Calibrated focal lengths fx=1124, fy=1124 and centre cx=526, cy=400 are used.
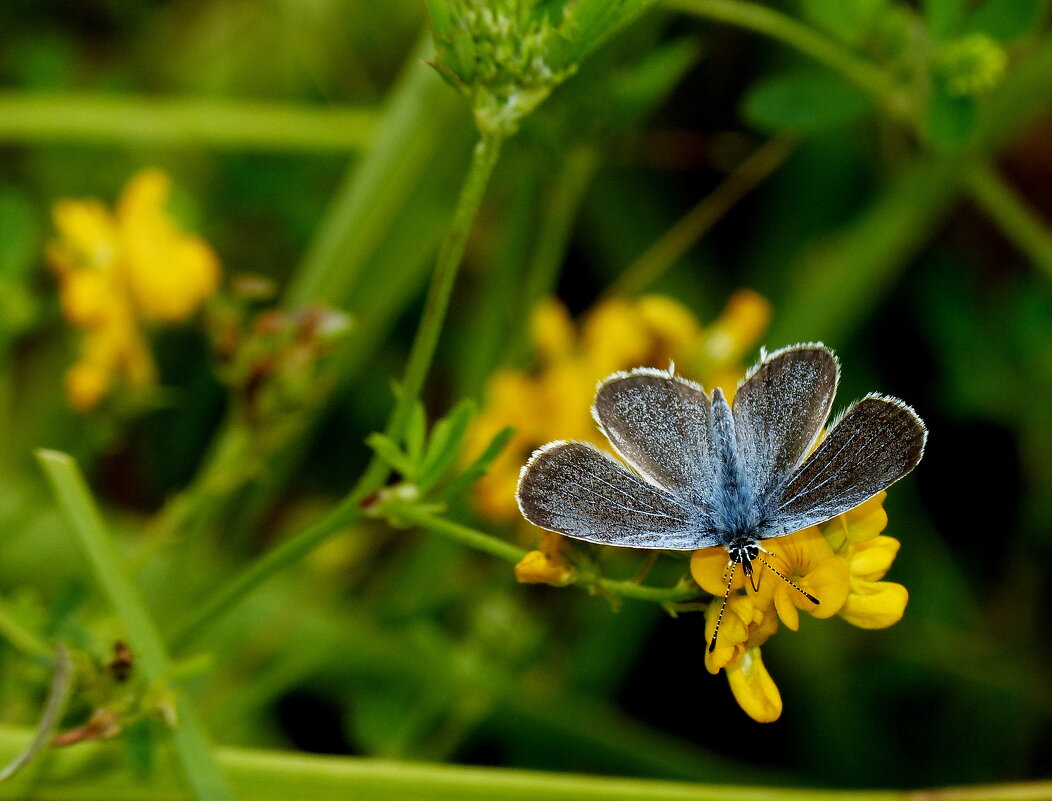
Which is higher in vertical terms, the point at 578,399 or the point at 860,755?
the point at 578,399

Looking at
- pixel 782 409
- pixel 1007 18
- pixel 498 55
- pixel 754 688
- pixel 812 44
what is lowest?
pixel 754 688

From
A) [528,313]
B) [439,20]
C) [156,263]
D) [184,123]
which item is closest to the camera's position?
[439,20]

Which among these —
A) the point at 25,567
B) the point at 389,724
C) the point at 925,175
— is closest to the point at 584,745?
the point at 389,724

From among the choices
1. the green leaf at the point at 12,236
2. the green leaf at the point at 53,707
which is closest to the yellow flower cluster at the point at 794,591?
the green leaf at the point at 53,707

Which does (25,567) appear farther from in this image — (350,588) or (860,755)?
(860,755)

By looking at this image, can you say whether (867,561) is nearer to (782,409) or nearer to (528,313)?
(782,409)

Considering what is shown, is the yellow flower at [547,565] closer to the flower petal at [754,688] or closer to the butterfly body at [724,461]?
the butterfly body at [724,461]

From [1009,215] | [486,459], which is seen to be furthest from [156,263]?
[1009,215]
